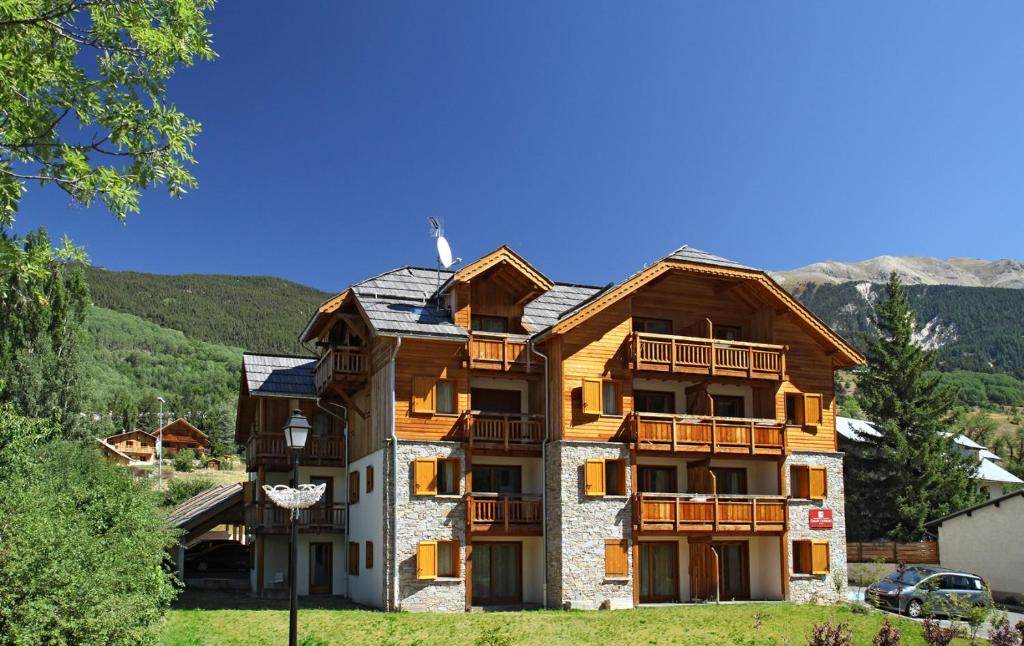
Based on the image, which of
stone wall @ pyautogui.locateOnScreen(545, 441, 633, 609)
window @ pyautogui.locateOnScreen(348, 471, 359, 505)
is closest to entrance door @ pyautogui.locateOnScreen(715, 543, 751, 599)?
stone wall @ pyautogui.locateOnScreen(545, 441, 633, 609)

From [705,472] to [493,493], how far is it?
7.25m

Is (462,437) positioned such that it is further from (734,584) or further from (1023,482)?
(1023,482)

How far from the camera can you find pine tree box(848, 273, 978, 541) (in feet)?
161

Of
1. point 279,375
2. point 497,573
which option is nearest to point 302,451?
point 279,375

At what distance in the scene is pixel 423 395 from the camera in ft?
103

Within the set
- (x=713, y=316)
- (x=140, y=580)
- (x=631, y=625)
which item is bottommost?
(x=631, y=625)

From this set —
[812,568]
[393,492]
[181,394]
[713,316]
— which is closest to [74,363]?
[393,492]

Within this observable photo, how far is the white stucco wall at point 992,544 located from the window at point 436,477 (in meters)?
22.2

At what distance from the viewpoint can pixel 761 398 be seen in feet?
116

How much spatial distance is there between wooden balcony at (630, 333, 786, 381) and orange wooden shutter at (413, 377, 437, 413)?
6.61 meters

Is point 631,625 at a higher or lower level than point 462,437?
lower

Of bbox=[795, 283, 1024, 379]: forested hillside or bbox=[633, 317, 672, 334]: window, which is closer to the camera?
bbox=[633, 317, 672, 334]: window

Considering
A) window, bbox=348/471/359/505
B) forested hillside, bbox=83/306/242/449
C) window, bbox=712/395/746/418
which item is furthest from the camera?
forested hillside, bbox=83/306/242/449

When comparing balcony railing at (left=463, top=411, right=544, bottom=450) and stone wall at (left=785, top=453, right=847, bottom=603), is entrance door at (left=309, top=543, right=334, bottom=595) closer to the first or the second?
balcony railing at (left=463, top=411, right=544, bottom=450)
